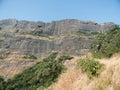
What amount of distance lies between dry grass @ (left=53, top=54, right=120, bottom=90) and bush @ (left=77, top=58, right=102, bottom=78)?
0.18m

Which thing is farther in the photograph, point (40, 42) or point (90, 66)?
point (40, 42)

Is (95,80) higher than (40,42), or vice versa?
(95,80)

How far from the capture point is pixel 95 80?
34.6 feet

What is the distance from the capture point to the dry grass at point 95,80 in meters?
9.71

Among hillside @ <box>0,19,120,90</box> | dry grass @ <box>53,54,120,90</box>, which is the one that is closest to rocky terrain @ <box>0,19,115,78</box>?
hillside @ <box>0,19,120,90</box>

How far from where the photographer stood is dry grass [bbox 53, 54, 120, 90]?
31.9 ft

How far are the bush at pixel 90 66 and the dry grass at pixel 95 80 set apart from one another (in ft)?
0.59

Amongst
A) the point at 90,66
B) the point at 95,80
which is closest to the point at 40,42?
the point at 90,66

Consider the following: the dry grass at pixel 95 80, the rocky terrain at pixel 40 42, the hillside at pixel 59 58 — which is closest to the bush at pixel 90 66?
the hillside at pixel 59 58

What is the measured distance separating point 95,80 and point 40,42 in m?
120

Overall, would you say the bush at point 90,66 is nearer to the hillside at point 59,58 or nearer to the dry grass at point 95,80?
the hillside at point 59,58

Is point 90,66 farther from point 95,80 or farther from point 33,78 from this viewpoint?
point 33,78

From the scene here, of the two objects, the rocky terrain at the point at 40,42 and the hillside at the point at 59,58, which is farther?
the rocky terrain at the point at 40,42

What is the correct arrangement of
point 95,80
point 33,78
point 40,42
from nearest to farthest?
point 95,80
point 33,78
point 40,42
